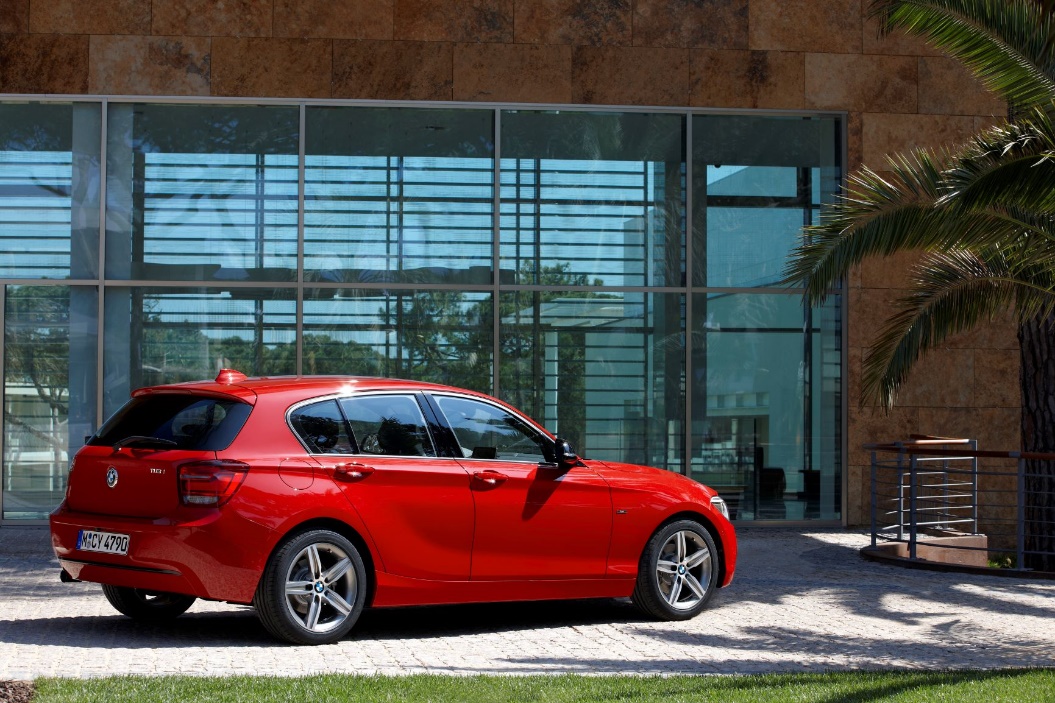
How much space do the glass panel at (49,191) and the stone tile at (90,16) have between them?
830mm

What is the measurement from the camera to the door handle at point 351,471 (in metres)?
7.86

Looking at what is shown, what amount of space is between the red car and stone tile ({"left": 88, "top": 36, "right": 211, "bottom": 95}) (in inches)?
305

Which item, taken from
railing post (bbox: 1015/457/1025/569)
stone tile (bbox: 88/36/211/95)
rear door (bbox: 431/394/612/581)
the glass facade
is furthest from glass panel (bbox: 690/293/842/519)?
rear door (bbox: 431/394/612/581)

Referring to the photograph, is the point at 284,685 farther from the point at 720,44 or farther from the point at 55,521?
the point at 720,44

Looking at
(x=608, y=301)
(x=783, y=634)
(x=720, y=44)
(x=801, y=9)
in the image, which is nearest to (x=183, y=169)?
(x=608, y=301)

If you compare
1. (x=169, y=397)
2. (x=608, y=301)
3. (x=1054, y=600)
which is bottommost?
(x=1054, y=600)

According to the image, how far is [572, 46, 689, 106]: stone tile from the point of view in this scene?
1576 cm

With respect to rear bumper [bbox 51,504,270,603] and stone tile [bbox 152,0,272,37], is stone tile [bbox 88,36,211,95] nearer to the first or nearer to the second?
stone tile [bbox 152,0,272,37]

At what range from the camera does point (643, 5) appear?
1585 centimetres

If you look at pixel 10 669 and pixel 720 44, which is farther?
pixel 720 44

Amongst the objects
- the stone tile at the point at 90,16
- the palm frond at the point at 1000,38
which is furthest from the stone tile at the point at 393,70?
the palm frond at the point at 1000,38

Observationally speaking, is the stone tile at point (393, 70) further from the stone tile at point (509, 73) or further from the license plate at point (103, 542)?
the license plate at point (103, 542)

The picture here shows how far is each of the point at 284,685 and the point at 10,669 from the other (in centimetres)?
146

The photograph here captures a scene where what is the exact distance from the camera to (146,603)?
28.7 feet
